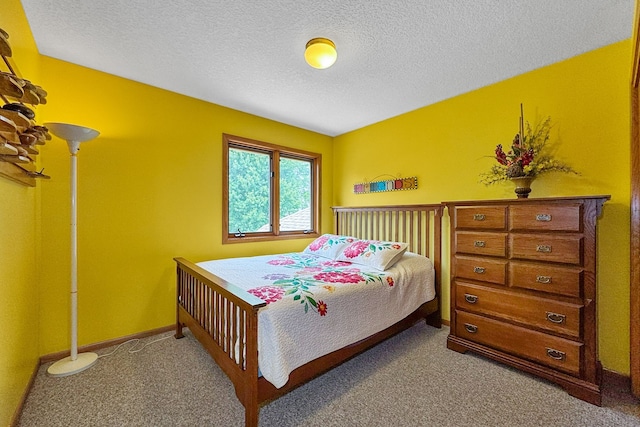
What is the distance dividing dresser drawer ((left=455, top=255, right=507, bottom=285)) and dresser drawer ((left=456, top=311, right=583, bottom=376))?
31 cm

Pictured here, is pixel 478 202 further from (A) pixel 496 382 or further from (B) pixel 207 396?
(B) pixel 207 396

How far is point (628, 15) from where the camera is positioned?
1.64m

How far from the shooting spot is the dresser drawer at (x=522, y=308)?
172 cm

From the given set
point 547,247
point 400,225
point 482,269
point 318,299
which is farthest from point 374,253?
point 547,247

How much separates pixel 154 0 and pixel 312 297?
1.96m

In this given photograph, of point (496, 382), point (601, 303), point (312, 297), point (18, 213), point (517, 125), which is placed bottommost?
point (496, 382)

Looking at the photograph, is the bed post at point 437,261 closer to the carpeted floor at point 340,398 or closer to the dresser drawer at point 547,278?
the carpeted floor at point 340,398

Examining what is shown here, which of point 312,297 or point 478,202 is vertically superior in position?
point 478,202

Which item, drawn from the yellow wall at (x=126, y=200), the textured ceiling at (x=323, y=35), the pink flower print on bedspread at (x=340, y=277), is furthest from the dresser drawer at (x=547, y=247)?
the yellow wall at (x=126, y=200)

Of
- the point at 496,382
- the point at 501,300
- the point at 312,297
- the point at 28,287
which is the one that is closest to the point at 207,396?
the point at 312,297

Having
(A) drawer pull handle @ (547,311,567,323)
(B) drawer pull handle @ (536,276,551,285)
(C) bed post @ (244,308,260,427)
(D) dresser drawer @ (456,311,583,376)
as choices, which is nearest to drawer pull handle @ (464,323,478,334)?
(D) dresser drawer @ (456,311,583,376)

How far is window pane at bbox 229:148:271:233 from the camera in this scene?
3.16 metres

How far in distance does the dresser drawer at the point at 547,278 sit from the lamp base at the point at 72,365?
3.19 metres

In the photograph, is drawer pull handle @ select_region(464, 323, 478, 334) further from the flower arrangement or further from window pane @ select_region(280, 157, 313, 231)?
window pane @ select_region(280, 157, 313, 231)
